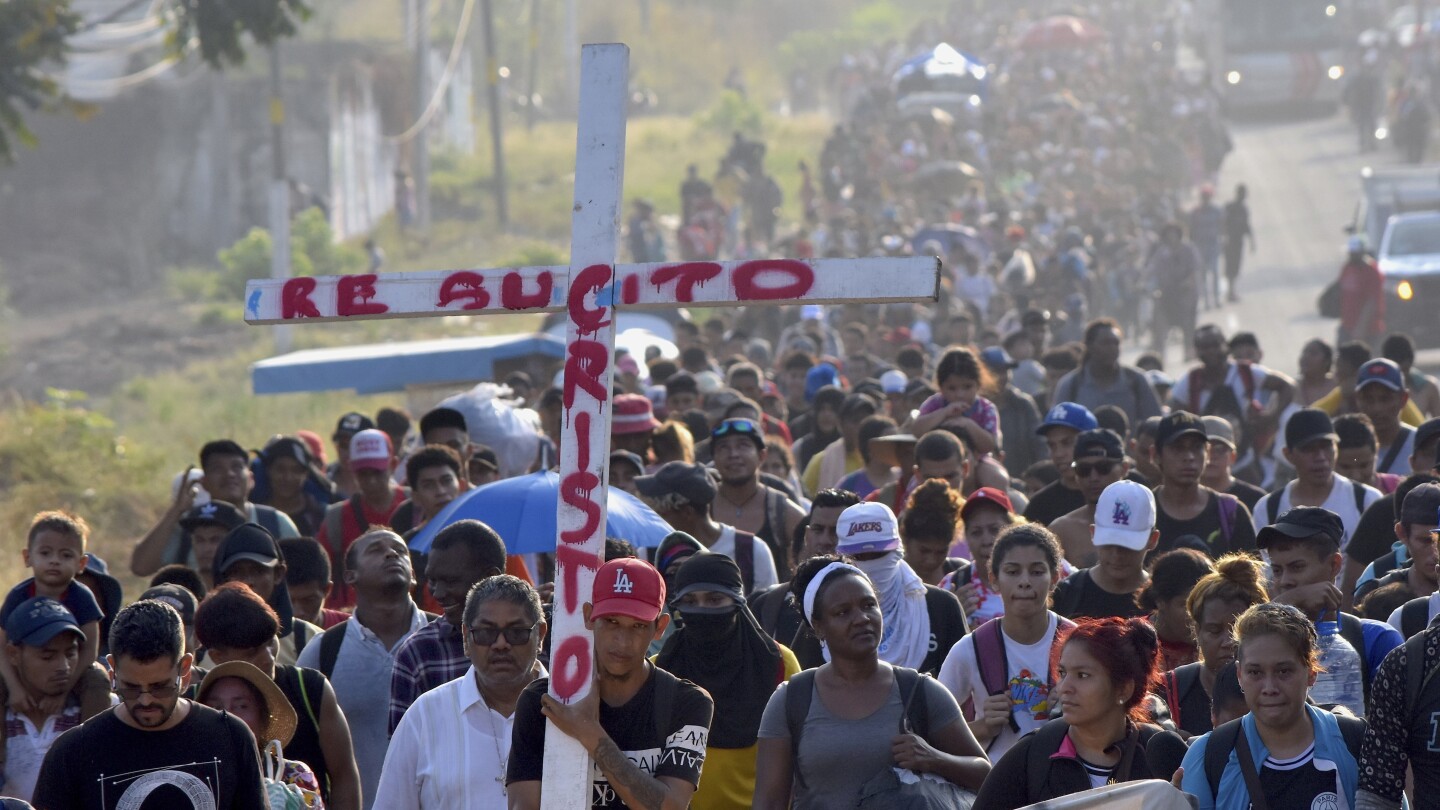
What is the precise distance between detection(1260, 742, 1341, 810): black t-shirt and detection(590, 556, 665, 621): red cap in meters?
1.58

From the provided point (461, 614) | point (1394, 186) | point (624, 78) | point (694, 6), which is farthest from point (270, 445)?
point (694, 6)

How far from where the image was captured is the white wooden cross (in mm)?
4520

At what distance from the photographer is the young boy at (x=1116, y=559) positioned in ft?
23.2

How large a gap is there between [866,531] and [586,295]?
91.4 inches

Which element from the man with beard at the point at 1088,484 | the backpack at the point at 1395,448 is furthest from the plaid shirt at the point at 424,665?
the backpack at the point at 1395,448

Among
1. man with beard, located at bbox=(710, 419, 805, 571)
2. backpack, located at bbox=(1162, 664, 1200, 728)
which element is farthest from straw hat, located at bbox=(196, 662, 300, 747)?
man with beard, located at bbox=(710, 419, 805, 571)

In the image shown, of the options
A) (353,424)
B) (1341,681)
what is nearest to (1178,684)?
(1341,681)

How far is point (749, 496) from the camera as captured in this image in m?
9.21

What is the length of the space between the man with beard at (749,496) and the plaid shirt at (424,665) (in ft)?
9.71

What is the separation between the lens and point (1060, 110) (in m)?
40.3

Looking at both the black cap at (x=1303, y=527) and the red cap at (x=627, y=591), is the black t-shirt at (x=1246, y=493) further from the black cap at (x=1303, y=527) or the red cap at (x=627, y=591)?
the red cap at (x=627, y=591)

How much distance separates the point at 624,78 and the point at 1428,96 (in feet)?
138

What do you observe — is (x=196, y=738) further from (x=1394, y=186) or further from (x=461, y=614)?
(x=1394, y=186)

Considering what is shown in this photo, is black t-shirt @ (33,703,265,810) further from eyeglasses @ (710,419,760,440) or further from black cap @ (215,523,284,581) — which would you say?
eyeglasses @ (710,419,760,440)
